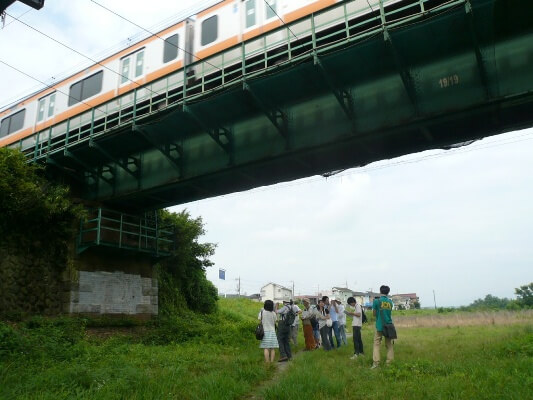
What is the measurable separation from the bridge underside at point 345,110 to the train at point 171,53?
4.12 ft

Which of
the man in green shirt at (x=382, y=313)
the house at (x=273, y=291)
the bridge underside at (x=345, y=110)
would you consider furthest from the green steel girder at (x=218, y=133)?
the house at (x=273, y=291)

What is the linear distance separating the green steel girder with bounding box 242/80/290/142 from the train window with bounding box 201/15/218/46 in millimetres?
3968

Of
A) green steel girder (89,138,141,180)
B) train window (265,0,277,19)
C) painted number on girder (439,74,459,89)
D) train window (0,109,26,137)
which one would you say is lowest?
painted number on girder (439,74,459,89)

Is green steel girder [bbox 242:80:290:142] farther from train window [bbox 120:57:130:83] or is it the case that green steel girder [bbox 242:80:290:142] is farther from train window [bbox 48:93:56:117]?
train window [bbox 48:93:56:117]

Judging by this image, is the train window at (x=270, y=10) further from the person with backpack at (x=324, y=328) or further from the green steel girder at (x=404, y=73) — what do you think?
the person with backpack at (x=324, y=328)

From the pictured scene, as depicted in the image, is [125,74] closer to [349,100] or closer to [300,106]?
[300,106]

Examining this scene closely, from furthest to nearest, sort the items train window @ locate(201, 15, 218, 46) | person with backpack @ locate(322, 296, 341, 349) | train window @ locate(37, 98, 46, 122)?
train window @ locate(37, 98, 46, 122) → train window @ locate(201, 15, 218, 46) → person with backpack @ locate(322, 296, 341, 349)

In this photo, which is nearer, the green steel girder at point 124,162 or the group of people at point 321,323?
the group of people at point 321,323

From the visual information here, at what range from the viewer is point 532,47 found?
9.27 metres

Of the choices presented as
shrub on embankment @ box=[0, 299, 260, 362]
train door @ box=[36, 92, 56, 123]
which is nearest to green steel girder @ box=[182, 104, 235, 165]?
shrub on embankment @ box=[0, 299, 260, 362]

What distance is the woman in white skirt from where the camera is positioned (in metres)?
10.0

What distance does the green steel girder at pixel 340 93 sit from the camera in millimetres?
10460

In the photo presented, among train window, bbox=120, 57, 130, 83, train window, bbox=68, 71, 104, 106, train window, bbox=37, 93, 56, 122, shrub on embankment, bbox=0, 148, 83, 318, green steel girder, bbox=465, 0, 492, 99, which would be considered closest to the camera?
green steel girder, bbox=465, 0, 492, 99

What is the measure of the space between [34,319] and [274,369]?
28.3 ft
